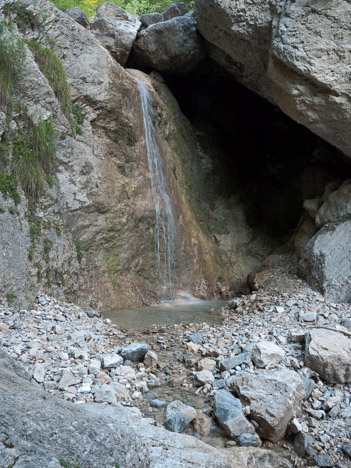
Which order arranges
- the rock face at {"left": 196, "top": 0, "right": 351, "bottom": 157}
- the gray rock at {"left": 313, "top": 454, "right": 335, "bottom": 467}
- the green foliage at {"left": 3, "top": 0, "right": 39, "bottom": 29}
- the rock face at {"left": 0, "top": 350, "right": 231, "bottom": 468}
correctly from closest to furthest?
the rock face at {"left": 0, "top": 350, "right": 231, "bottom": 468} → the gray rock at {"left": 313, "top": 454, "right": 335, "bottom": 467} → the rock face at {"left": 196, "top": 0, "right": 351, "bottom": 157} → the green foliage at {"left": 3, "top": 0, "right": 39, "bottom": 29}

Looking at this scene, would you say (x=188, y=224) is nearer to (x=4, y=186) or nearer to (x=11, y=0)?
(x=4, y=186)

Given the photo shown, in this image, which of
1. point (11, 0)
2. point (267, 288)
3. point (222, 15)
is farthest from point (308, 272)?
point (11, 0)

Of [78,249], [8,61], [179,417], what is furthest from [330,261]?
[8,61]

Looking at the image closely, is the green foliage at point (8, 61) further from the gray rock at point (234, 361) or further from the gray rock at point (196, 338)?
the gray rock at point (234, 361)

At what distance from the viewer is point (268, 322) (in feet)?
18.9

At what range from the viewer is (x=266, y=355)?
414 centimetres

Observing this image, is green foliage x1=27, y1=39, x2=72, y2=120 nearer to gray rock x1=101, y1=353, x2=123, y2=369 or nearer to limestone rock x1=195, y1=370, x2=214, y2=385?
gray rock x1=101, y1=353, x2=123, y2=369

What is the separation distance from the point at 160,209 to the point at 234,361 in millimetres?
4835

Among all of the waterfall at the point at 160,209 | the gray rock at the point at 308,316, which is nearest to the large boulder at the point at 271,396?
the gray rock at the point at 308,316

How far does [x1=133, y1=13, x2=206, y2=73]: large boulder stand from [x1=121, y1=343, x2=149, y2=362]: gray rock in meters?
8.31

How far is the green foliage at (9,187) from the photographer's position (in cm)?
520

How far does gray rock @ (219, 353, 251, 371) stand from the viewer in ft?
13.5

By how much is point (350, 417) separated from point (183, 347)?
7.12ft

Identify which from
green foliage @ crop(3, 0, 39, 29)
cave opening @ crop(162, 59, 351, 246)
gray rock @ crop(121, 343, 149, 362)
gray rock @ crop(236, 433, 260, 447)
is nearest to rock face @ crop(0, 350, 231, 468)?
gray rock @ crop(236, 433, 260, 447)
